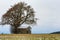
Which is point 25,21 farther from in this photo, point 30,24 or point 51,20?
point 51,20

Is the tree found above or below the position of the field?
above

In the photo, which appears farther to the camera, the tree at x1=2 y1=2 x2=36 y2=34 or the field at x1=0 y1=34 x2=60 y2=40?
the tree at x1=2 y1=2 x2=36 y2=34

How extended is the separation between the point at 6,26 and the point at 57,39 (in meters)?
0.57

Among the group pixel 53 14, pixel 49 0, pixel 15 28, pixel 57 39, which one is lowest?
pixel 57 39

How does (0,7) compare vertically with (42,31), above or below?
above

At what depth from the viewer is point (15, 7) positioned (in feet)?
6.30

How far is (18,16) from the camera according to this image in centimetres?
189

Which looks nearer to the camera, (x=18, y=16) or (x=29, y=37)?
(x=29, y=37)

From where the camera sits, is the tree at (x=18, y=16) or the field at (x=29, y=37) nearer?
the field at (x=29, y=37)

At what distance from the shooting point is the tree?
1.88 metres

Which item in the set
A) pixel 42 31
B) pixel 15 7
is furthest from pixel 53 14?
pixel 15 7

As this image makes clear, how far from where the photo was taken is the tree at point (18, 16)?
1.88 m

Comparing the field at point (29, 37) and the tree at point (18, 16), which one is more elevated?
the tree at point (18, 16)

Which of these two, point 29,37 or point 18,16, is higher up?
point 18,16
